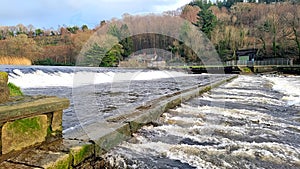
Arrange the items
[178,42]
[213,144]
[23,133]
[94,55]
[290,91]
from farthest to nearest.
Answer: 1. [178,42]
2. [94,55]
3. [290,91]
4. [213,144]
5. [23,133]

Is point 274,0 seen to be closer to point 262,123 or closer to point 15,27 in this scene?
point 15,27

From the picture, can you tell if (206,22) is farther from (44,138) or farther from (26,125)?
(26,125)

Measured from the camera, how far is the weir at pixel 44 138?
1.92 metres

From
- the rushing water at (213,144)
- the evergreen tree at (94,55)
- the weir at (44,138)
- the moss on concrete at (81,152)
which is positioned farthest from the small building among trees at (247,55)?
the moss on concrete at (81,152)

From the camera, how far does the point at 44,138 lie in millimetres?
2328

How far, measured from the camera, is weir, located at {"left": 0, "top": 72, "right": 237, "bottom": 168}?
1.92m

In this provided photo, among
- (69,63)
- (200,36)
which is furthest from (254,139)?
(200,36)

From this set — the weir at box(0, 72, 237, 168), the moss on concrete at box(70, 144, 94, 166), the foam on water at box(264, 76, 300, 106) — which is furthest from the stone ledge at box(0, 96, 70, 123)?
the foam on water at box(264, 76, 300, 106)

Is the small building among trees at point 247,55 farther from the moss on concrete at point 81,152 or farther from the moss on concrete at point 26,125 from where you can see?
the moss on concrete at point 26,125

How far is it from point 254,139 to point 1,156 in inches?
115

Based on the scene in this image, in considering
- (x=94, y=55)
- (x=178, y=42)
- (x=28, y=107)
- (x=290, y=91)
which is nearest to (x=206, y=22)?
(x=178, y=42)

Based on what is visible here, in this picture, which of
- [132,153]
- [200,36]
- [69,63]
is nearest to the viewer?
[132,153]

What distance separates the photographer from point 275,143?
3080 millimetres

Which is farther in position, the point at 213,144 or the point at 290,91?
the point at 290,91
